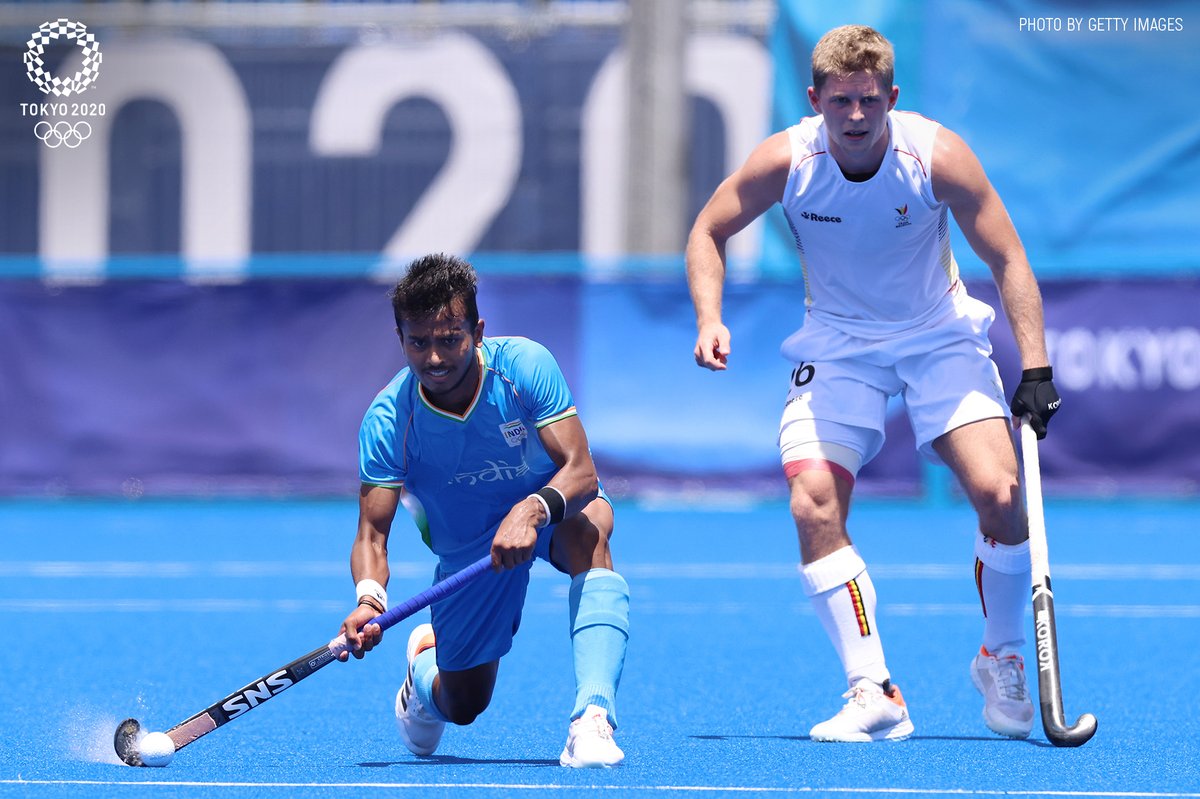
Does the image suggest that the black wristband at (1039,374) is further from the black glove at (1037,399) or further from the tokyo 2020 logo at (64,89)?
the tokyo 2020 logo at (64,89)

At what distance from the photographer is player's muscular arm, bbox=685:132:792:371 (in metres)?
5.43

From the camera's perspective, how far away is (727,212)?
5.53 metres

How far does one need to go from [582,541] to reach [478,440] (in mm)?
393

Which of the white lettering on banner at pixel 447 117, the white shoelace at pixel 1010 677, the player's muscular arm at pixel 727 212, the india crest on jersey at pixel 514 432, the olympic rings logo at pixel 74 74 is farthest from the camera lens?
the white lettering on banner at pixel 447 117

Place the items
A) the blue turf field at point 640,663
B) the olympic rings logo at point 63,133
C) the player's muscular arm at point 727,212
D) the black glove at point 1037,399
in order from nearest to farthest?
the blue turf field at point 640,663 < the black glove at point 1037,399 < the player's muscular arm at point 727,212 < the olympic rings logo at point 63,133

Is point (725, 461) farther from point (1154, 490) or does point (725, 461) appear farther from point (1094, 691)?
point (1094, 691)

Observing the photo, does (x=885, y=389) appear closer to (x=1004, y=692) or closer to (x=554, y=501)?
A: (x=1004, y=692)

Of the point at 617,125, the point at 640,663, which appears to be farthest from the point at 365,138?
the point at 640,663

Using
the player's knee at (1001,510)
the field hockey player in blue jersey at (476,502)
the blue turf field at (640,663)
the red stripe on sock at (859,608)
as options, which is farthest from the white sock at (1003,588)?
the field hockey player in blue jersey at (476,502)

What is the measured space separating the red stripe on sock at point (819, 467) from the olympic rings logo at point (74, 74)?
18.0 metres

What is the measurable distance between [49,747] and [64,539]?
6620mm

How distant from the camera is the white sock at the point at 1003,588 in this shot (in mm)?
5367

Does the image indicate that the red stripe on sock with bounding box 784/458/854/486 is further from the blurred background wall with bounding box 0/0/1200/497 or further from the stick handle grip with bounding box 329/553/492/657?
the blurred background wall with bounding box 0/0/1200/497

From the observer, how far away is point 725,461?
42.3ft
